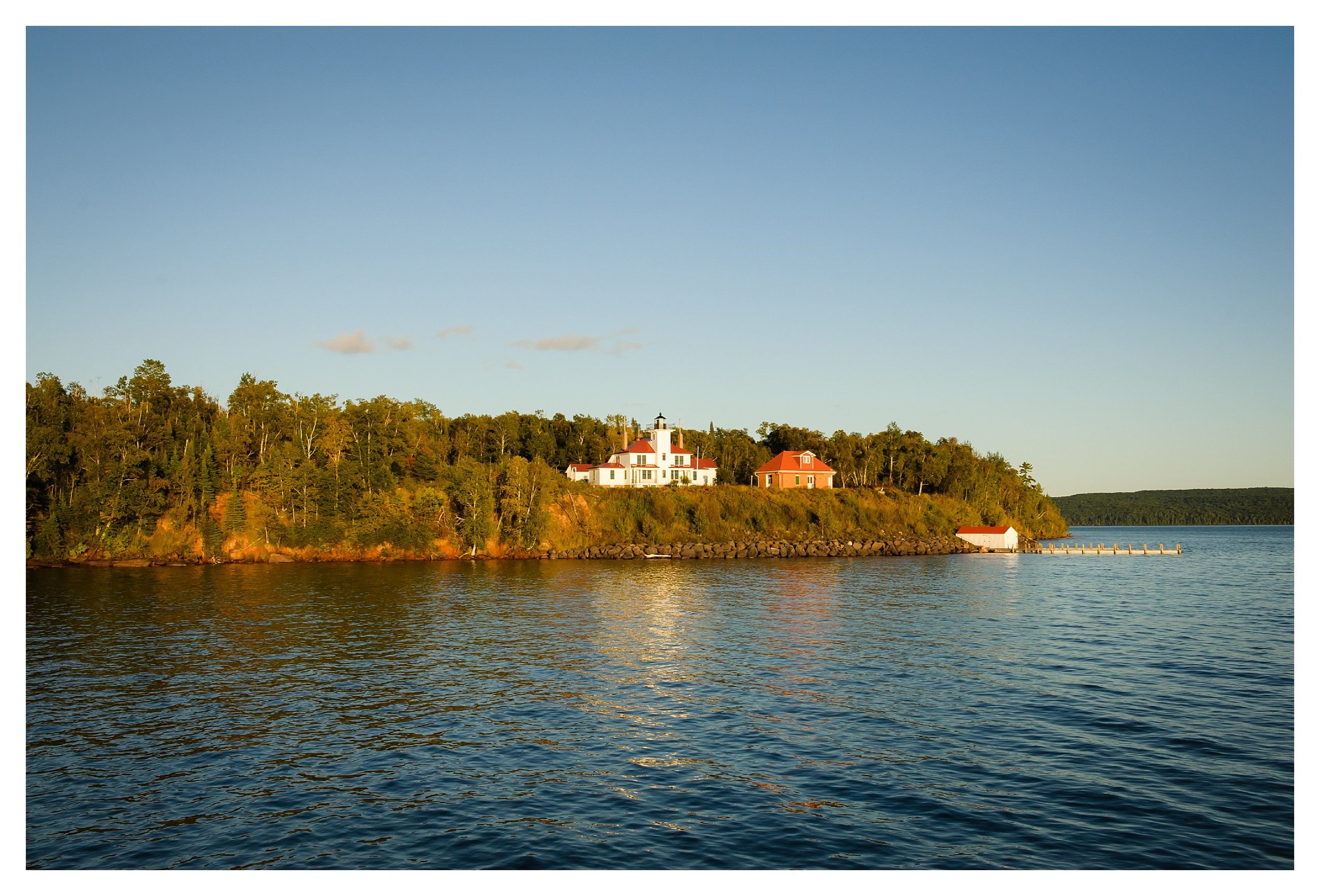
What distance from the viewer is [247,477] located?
104 meters

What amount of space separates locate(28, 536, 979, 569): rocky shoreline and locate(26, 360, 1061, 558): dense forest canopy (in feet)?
5.44

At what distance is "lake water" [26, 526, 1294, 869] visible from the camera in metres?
17.9

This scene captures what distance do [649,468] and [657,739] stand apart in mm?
108718

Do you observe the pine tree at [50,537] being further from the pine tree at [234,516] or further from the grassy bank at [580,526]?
the pine tree at [234,516]

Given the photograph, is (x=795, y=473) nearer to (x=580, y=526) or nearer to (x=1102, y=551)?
(x=580, y=526)

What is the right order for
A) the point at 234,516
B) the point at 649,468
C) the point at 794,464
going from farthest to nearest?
the point at 794,464 < the point at 649,468 < the point at 234,516

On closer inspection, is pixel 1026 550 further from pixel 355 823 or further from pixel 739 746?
pixel 355 823

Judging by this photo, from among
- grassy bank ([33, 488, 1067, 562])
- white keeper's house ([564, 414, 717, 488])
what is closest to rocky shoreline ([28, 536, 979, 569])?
grassy bank ([33, 488, 1067, 562])

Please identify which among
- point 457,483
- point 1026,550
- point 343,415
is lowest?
point 1026,550

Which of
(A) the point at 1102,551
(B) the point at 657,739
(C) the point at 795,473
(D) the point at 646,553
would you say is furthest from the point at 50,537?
(A) the point at 1102,551

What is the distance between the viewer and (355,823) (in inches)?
744

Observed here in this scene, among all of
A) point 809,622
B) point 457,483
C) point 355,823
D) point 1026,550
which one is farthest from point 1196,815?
point 1026,550

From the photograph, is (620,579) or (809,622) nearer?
(809,622)
